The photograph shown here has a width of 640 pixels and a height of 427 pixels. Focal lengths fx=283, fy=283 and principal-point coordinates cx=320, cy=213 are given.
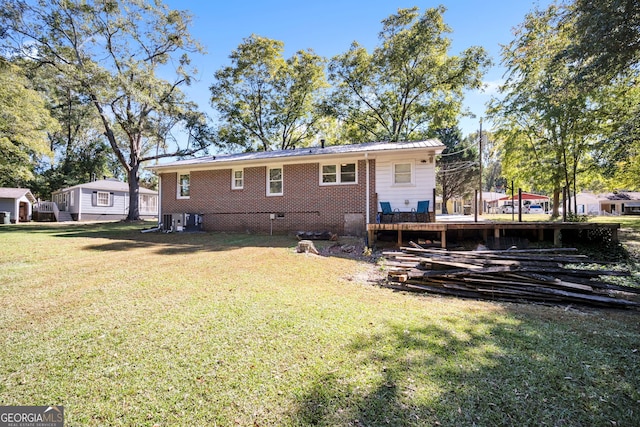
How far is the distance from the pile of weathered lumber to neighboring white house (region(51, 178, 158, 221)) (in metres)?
28.6

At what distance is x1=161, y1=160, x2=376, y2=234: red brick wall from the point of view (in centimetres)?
1165

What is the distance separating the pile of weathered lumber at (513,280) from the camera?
454 centimetres

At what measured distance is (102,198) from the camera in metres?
25.7

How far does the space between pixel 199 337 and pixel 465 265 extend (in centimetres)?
455

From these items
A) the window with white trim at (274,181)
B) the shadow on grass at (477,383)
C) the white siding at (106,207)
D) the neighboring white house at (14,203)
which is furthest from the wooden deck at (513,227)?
the neighboring white house at (14,203)

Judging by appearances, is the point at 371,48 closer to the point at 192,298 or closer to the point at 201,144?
the point at 201,144

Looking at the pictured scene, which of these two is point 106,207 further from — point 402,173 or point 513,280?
point 513,280

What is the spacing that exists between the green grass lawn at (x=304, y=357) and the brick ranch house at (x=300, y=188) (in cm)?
670

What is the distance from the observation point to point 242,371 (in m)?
2.45

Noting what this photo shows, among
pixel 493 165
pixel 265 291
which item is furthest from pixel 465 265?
pixel 493 165

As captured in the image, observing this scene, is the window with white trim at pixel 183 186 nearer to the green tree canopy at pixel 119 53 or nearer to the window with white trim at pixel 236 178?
the window with white trim at pixel 236 178

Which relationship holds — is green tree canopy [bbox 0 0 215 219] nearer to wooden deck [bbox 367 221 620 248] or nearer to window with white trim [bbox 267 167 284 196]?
window with white trim [bbox 267 167 284 196]

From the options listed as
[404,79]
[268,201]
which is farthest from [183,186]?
[404,79]

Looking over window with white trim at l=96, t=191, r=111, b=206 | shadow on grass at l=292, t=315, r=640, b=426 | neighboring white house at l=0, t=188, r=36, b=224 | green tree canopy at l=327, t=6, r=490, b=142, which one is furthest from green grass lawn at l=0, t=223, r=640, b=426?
window with white trim at l=96, t=191, r=111, b=206
